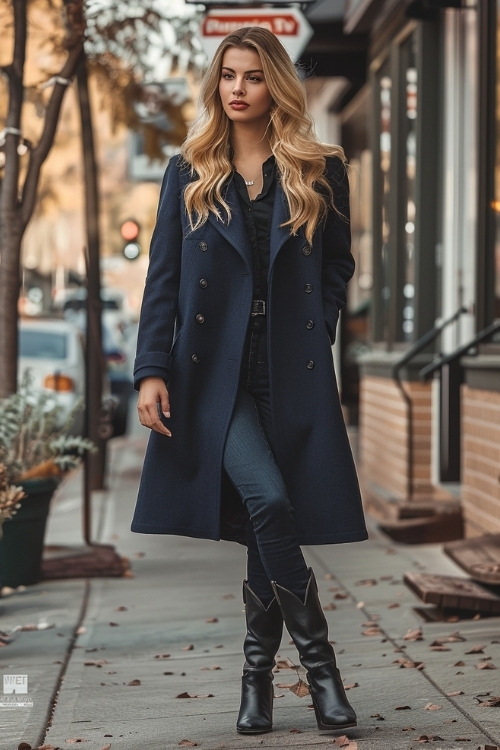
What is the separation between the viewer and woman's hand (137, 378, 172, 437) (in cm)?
402

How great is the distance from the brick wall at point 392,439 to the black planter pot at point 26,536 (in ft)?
10.4

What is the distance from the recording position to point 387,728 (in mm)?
4102

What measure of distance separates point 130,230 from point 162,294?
1126 cm

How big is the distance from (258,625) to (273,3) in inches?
181

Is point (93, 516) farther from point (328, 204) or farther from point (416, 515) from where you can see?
point (328, 204)

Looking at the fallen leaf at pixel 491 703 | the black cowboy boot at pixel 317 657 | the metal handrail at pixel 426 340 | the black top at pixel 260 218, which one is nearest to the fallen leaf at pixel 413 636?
the fallen leaf at pixel 491 703

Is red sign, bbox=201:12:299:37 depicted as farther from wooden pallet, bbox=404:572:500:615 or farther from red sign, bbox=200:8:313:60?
wooden pallet, bbox=404:572:500:615

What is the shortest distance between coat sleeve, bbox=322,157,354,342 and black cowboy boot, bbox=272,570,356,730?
31.9 inches

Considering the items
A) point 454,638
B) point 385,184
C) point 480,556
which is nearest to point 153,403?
point 454,638

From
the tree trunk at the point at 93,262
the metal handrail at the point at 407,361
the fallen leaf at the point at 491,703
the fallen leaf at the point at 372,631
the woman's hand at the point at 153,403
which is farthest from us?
the tree trunk at the point at 93,262

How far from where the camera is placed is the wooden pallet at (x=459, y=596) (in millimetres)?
5746

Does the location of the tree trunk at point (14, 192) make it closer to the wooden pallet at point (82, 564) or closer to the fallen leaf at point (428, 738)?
the wooden pallet at point (82, 564)

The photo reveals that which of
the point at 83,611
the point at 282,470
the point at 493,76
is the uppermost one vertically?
the point at 493,76

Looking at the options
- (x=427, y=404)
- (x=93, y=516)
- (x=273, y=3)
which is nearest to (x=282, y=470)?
(x=273, y=3)
